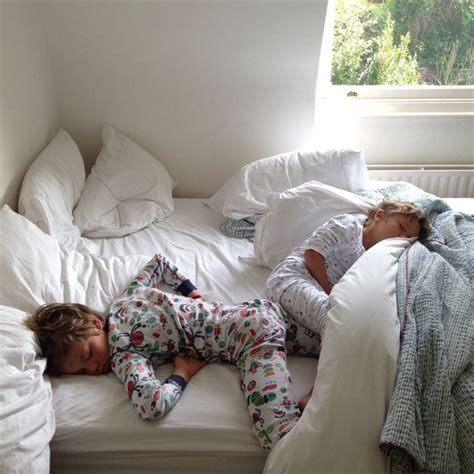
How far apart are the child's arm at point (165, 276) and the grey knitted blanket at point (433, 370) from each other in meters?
0.65

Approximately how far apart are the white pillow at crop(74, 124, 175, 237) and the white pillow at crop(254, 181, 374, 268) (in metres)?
0.56

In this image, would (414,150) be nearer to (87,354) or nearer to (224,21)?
(224,21)

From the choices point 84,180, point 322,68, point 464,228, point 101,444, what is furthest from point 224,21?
point 101,444

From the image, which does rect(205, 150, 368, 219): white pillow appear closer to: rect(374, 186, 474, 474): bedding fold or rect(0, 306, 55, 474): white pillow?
rect(374, 186, 474, 474): bedding fold

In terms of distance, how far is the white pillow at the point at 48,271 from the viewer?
54.9 inches

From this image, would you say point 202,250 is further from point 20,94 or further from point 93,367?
point 20,94

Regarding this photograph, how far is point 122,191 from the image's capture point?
2.20m

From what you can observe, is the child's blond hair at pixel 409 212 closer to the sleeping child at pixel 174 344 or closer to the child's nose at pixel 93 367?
the sleeping child at pixel 174 344

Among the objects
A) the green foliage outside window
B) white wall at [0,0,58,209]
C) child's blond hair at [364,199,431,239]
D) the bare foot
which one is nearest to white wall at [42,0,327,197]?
white wall at [0,0,58,209]

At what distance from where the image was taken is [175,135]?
94.6 inches

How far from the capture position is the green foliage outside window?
8.32 feet

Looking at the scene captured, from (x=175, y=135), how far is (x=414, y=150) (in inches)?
46.9

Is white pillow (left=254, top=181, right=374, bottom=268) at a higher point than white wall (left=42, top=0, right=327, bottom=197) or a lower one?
lower

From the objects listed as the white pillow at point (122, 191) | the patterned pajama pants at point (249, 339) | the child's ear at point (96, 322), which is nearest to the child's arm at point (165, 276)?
the patterned pajama pants at point (249, 339)
